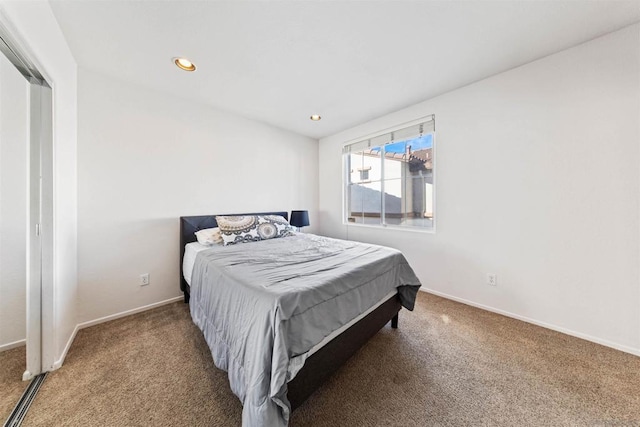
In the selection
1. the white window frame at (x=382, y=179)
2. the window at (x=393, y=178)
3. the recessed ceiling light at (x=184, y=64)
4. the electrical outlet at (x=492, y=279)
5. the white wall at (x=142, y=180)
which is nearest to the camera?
the recessed ceiling light at (x=184, y=64)

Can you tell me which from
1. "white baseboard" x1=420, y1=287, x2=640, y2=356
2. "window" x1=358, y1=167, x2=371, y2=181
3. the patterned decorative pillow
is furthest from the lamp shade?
"white baseboard" x1=420, y1=287, x2=640, y2=356

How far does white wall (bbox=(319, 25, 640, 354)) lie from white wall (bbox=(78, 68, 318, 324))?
2.70 metres

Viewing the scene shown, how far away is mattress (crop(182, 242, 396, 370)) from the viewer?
0.99 m

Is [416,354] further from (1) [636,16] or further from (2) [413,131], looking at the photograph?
(1) [636,16]

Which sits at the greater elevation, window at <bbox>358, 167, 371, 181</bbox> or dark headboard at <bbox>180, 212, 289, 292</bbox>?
window at <bbox>358, 167, 371, 181</bbox>

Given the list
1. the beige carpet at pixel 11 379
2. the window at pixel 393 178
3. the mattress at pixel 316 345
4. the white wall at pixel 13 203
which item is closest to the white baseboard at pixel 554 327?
the window at pixel 393 178

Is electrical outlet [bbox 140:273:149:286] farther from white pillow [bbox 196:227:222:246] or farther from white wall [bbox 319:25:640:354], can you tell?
white wall [bbox 319:25:640:354]

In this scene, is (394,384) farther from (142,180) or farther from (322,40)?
(142,180)

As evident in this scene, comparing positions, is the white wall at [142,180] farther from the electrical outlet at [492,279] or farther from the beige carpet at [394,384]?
the electrical outlet at [492,279]

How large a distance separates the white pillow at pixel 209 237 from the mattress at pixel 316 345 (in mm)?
55

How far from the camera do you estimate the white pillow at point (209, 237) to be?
7.53 ft

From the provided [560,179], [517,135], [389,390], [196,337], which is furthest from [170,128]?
[560,179]

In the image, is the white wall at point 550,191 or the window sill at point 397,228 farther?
the window sill at point 397,228

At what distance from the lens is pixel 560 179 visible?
186 centimetres
